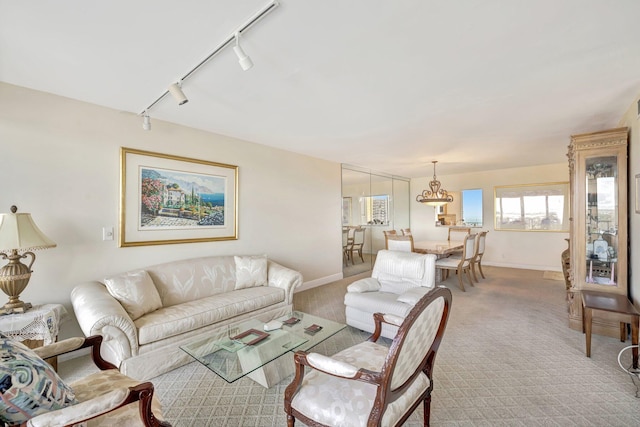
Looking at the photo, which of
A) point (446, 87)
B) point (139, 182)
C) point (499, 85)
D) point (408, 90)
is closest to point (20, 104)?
point (139, 182)

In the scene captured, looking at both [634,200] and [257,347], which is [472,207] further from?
[257,347]

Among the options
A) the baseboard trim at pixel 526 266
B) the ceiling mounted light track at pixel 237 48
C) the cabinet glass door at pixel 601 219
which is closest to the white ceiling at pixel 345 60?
the ceiling mounted light track at pixel 237 48

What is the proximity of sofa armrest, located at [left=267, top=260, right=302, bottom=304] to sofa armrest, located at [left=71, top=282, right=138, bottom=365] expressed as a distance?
159cm

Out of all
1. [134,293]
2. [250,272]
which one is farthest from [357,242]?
[134,293]

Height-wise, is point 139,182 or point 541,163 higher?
point 541,163

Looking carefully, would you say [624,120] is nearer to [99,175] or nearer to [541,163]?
[541,163]

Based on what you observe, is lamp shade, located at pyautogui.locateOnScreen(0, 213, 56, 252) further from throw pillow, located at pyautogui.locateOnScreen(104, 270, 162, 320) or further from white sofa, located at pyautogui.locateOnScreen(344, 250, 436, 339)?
white sofa, located at pyautogui.locateOnScreen(344, 250, 436, 339)

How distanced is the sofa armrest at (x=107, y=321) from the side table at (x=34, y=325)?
0.17 m

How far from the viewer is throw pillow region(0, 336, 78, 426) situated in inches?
39.4

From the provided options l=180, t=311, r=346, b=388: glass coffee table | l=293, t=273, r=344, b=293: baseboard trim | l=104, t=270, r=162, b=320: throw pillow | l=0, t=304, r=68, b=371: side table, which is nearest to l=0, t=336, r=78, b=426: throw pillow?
l=180, t=311, r=346, b=388: glass coffee table

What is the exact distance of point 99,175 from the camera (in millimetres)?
2807

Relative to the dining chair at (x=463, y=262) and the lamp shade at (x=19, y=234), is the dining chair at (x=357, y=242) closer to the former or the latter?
the dining chair at (x=463, y=262)

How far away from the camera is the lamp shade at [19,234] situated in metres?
2.06

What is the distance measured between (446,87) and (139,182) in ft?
10.7
